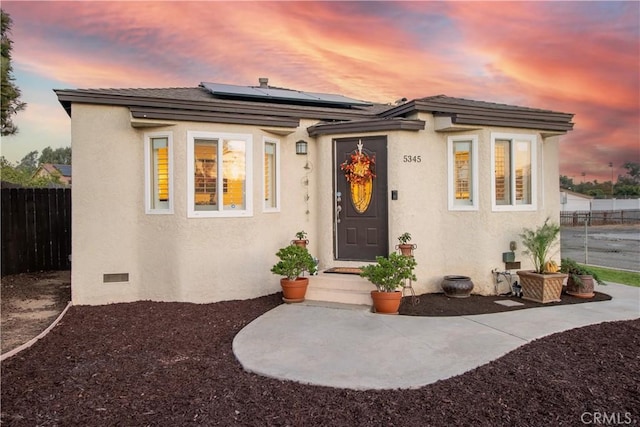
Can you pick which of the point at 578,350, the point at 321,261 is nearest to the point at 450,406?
the point at 578,350

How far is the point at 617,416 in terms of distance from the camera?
293 centimetres

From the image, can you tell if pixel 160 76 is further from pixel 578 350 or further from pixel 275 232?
pixel 578 350

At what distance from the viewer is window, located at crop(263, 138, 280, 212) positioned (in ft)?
25.0

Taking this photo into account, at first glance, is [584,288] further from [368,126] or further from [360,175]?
[368,126]

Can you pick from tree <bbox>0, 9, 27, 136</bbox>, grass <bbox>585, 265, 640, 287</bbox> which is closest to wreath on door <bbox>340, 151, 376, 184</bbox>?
grass <bbox>585, 265, 640, 287</bbox>

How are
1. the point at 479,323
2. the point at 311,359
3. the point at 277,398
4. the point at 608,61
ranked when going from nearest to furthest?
the point at 277,398 < the point at 311,359 < the point at 479,323 < the point at 608,61

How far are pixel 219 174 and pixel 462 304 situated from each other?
183 inches

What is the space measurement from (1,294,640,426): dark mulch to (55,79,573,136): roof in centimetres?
374

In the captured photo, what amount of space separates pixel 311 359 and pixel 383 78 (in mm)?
10616

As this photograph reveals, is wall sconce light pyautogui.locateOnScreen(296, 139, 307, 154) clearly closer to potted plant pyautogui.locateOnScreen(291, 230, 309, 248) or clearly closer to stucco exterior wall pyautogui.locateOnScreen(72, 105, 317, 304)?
stucco exterior wall pyautogui.locateOnScreen(72, 105, 317, 304)

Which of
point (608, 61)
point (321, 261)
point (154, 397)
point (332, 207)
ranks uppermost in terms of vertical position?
point (608, 61)

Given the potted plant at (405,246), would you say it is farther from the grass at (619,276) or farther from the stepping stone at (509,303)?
the grass at (619,276)

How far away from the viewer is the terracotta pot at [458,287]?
22.5 feet

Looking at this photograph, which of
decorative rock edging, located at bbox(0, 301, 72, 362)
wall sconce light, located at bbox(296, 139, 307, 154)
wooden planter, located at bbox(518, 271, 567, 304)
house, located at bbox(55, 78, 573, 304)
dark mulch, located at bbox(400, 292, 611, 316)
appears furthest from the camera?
wall sconce light, located at bbox(296, 139, 307, 154)
